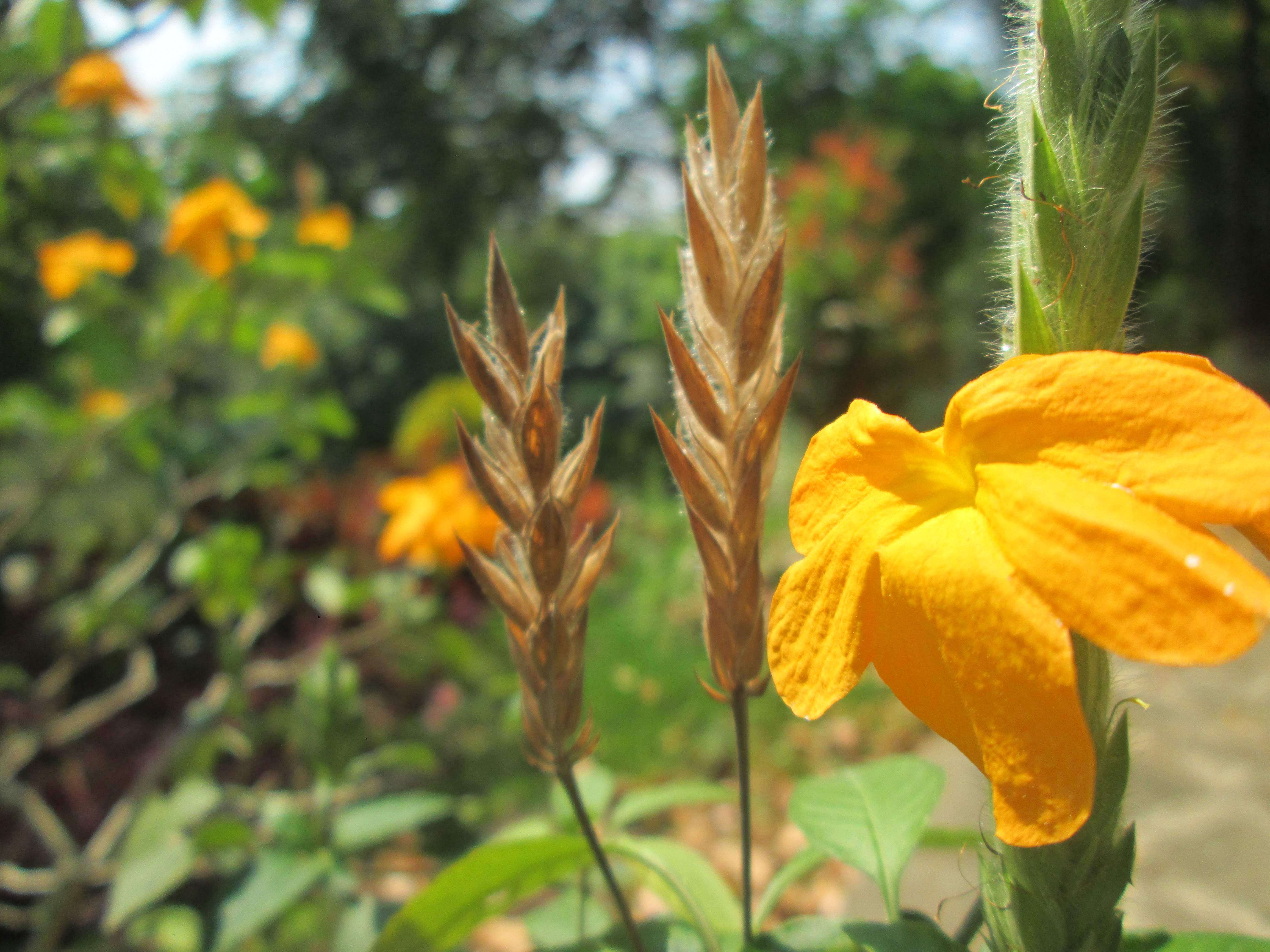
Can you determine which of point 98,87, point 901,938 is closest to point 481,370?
point 901,938

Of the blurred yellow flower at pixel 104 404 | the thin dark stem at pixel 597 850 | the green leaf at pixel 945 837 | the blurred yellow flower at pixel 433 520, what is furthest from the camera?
the blurred yellow flower at pixel 104 404

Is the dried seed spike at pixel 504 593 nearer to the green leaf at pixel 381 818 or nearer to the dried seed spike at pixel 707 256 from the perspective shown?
the dried seed spike at pixel 707 256

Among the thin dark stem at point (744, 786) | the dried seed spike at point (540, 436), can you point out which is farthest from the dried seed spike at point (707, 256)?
the thin dark stem at point (744, 786)

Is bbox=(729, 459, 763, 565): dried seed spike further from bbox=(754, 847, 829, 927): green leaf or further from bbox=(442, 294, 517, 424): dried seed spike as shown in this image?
bbox=(754, 847, 829, 927): green leaf

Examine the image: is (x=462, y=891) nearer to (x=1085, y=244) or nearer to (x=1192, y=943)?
(x=1192, y=943)

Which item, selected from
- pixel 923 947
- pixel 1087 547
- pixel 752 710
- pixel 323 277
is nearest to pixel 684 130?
pixel 1087 547

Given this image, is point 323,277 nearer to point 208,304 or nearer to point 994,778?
point 208,304
